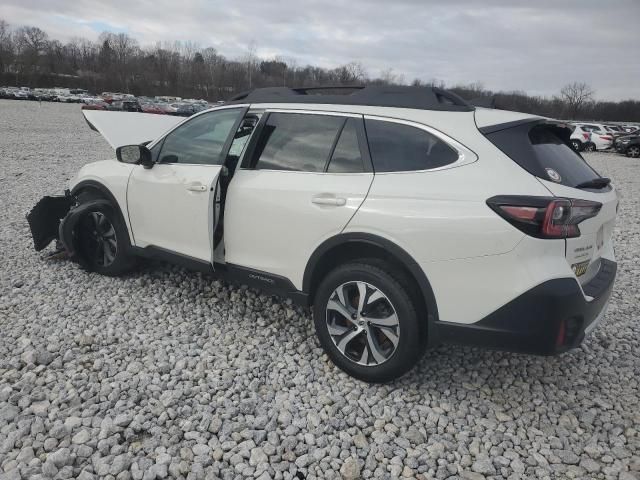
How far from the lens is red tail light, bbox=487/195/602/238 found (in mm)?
2404

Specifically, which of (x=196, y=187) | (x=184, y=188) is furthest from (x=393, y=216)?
(x=184, y=188)

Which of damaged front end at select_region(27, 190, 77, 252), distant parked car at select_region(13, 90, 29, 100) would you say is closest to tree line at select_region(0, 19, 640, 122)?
distant parked car at select_region(13, 90, 29, 100)

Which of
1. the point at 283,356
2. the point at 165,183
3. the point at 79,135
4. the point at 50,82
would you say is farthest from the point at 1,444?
the point at 50,82

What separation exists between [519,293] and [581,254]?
1.59ft

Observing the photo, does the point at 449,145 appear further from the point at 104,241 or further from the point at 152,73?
the point at 152,73

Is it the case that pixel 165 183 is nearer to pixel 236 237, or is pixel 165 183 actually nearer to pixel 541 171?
pixel 236 237

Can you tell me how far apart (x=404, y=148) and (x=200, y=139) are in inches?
75.2

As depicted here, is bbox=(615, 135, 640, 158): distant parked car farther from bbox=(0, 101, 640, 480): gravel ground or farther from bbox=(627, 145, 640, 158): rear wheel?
bbox=(0, 101, 640, 480): gravel ground

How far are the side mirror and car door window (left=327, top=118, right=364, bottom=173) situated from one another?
5.97ft

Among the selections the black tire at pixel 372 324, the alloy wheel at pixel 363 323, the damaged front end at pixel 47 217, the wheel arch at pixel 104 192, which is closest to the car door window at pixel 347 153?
the black tire at pixel 372 324

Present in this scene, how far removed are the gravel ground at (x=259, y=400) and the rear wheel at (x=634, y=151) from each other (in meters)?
22.8

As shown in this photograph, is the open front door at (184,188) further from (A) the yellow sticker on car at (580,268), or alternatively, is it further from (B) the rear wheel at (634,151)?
(B) the rear wheel at (634,151)

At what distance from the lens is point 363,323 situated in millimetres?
2982

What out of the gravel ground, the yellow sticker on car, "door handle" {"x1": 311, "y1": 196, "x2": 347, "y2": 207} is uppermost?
"door handle" {"x1": 311, "y1": 196, "x2": 347, "y2": 207}
